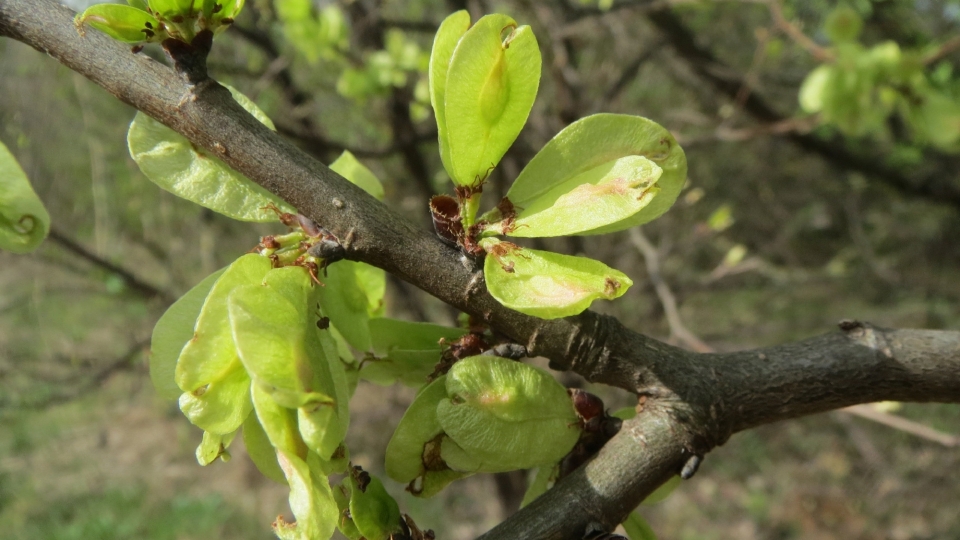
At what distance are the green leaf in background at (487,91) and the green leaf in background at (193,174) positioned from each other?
0.22 meters

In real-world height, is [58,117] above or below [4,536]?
above

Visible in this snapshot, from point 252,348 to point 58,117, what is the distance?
15.4 feet

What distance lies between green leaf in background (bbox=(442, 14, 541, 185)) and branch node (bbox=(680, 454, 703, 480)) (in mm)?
426

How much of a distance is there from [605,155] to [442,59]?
22 cm

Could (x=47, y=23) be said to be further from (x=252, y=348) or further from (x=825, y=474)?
(x=825, y=474)

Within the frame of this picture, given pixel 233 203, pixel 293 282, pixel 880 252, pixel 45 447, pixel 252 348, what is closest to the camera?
pixel 252 348

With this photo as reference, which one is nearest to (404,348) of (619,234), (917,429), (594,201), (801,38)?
(594,201)

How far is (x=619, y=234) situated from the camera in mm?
4152

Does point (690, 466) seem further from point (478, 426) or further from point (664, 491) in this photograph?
point (478, 426)

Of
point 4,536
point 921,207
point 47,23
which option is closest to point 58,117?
point 4,536

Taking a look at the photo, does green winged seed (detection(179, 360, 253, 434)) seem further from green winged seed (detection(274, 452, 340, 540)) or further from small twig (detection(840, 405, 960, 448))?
small twig (detection(840, 405, 960, 448))

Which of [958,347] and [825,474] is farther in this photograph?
[825,474]

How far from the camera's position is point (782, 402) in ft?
2.68

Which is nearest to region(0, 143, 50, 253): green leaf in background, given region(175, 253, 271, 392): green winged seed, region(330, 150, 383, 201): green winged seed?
region(175, 253, 271, 392): green winged seed
